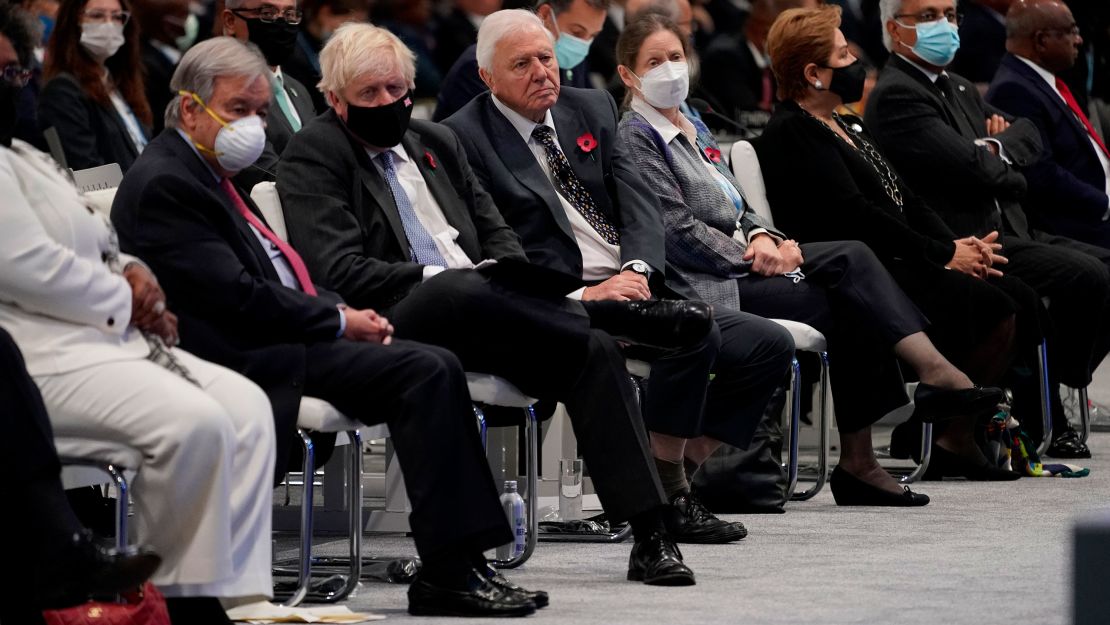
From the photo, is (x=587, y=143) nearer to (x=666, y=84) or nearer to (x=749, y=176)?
(x=666, y=84)

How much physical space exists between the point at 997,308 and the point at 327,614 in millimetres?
3083

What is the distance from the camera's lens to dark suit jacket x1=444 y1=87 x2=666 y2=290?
5.07m

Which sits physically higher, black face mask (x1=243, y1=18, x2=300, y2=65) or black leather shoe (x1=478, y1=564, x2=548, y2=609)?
black face mask (x1=243, y1=18, x2=300, y2=65)

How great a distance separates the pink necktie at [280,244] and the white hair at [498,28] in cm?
115

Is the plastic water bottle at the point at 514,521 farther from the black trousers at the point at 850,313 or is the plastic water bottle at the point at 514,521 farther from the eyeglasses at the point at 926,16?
the eyeglasses at the point at 926,16

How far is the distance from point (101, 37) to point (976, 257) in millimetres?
2871

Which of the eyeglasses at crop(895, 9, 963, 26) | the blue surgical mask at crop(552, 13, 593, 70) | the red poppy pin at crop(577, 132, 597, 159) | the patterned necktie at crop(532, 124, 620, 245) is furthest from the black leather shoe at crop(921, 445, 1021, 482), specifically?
the blue surgical mask at crop(552, 13, 593, 70)

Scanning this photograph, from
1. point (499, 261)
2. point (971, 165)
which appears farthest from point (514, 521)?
point (971, 165)

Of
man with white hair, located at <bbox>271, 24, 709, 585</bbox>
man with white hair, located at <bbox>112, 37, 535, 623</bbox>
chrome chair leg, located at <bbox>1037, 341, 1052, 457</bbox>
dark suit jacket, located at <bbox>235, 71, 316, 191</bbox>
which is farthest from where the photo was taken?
chrome chair leg, located at <bbox>1037, 341, 1052, 457</bbox>

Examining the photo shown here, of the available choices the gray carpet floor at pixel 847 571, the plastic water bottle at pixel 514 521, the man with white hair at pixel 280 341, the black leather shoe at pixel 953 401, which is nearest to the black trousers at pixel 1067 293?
the black leather shoe at pixel 953 401

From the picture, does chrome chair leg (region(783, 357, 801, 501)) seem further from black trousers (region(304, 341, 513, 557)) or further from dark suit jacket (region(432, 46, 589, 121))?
black trousers (region(304, 341, 513, 557))

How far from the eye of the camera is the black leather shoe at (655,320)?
440 centimetres

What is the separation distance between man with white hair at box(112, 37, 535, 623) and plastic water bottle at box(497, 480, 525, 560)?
0.51m

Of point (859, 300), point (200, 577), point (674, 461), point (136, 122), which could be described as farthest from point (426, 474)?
point (136, 122)
